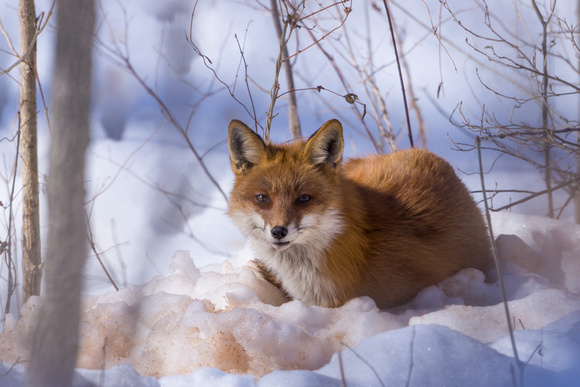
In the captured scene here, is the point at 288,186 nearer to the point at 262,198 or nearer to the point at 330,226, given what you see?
the point at 262,198

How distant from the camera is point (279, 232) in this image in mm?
2256

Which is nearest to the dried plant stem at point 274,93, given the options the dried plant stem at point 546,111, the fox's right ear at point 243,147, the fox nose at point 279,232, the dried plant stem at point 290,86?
the fox's right ear at point 243,147

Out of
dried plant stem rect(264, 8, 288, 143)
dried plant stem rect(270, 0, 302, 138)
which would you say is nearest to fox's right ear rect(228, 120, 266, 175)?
dried plant stem rect(264, 8, 288, 143)

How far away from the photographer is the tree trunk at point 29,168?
3102 mm

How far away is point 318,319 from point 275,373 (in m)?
0.56

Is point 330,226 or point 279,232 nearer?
point 279,232

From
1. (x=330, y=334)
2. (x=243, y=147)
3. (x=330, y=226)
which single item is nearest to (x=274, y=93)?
(x=243, y=147)

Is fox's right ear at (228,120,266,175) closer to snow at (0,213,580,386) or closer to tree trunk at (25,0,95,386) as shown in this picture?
snow at (0,213,580,386)

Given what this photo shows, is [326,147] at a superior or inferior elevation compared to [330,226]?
superior

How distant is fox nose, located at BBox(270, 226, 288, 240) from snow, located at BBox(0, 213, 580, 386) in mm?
342

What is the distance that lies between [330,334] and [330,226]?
1.78 feet

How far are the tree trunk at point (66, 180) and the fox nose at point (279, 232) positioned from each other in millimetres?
970

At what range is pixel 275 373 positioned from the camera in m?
1.77

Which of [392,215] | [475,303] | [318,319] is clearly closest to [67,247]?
[318,319]
